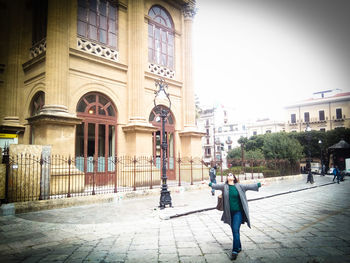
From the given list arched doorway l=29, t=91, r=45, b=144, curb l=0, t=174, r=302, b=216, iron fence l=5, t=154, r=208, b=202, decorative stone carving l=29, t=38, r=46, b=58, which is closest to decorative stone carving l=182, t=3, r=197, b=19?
decorative stone carving l=29, t=38, r=46, b=58

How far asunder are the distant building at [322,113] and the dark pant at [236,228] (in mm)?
48684

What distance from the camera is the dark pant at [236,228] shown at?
15.1 ft

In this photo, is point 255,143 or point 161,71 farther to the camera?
point 255,143

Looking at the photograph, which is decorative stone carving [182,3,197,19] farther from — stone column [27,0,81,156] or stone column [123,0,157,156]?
stone column [27,0,81,156]

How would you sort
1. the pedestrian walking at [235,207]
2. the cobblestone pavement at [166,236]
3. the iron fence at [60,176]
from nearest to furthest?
the cobblestone pavement at [166,236], the pedestrian walking at [235,207], the iron fence at [60,176]

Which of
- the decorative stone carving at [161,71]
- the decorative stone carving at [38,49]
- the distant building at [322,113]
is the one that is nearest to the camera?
the decorative stone carving at [38,49]

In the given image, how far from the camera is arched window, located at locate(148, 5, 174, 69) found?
56.2 feet

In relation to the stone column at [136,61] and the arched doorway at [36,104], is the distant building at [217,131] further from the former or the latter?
the arched doorway at [36,104]

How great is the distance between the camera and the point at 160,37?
17750 millimetres

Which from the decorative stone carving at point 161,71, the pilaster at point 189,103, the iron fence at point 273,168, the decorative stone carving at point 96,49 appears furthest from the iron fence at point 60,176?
the iron fence at point 273,168

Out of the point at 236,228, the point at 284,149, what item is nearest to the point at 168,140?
the point at 236,228

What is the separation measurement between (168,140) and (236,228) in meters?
13.3

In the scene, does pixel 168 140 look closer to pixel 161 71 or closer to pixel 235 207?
pixel 161 71

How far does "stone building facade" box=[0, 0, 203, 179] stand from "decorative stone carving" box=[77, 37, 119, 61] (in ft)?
0.17
